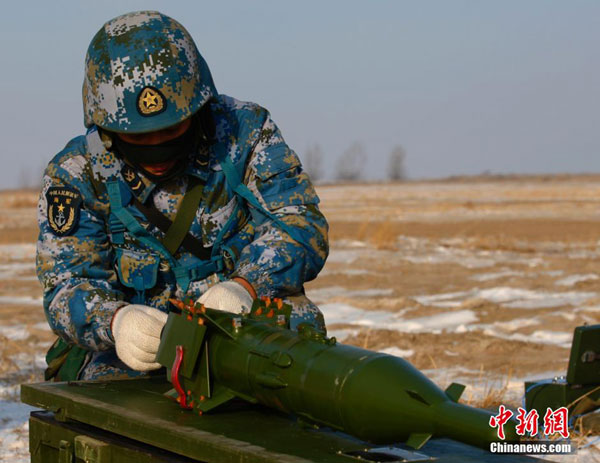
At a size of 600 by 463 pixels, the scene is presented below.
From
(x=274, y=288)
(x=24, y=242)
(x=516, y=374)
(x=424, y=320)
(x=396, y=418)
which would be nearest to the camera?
(x=396, y=418)

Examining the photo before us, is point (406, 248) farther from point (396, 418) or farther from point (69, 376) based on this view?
point (396, 418)

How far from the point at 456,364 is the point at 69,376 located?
11.8 feet

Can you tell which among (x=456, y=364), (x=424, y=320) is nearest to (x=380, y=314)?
(x=424, y=320)

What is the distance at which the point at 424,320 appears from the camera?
9.57 m

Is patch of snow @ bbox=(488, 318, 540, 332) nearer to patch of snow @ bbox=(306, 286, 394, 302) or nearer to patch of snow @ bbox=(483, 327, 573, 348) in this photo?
patch of snow @ bbox=(483, 327, 573, 348)

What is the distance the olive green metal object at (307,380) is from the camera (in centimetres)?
265

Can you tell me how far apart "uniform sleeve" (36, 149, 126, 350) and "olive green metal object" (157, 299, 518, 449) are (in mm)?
791

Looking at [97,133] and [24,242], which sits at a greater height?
[97,133]

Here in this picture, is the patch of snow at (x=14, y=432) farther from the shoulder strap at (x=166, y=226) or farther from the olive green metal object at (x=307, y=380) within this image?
the olive green metal object at (x=307, y=380)

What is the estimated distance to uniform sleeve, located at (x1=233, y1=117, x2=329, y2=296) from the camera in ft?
13.6

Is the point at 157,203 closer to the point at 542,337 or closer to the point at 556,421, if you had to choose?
the point at 556,421

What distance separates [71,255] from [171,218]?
49cm

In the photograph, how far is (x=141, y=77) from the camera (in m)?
4.08

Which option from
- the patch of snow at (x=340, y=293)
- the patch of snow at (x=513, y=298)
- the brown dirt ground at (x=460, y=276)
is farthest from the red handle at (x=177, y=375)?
the patch of snow at (x=340, y=293)
